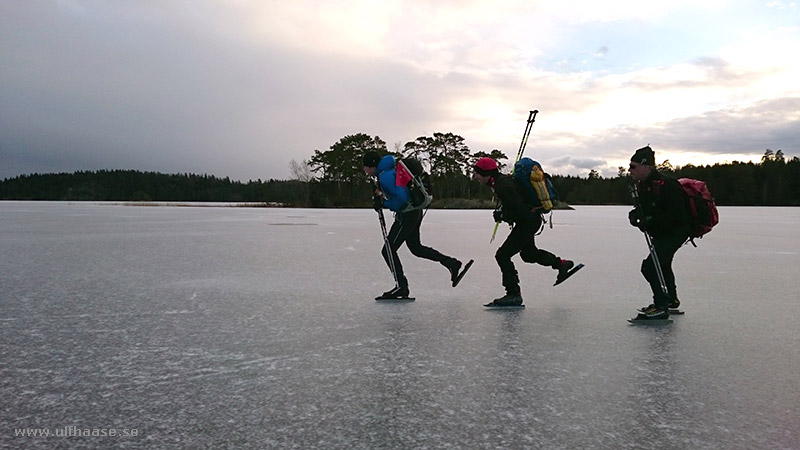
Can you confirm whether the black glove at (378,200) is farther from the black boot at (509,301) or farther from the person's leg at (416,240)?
the black boot at (509,301)

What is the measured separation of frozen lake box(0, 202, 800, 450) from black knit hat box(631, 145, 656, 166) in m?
1.75

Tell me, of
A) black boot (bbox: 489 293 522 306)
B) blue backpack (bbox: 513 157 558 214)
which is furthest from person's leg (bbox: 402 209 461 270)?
blue backpack (bbox: 513 157 558 214)

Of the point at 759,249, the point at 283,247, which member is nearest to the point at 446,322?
the point at 283,247

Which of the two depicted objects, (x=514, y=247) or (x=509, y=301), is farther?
(x=514, y=247)

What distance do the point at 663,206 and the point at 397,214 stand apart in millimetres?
3322

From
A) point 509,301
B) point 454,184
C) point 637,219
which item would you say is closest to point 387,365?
point 509,301

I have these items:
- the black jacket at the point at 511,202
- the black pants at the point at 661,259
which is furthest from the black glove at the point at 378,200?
the black pants at the point at 661,259

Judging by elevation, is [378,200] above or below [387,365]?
above

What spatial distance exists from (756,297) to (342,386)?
627 centimetres

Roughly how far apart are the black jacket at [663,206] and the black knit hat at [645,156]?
0.40 ft

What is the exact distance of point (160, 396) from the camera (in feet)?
11.3

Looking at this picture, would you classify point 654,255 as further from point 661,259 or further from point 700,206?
point 700,206

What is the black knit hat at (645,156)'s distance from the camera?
19.2 feet

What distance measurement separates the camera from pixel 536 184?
22.1 ft
